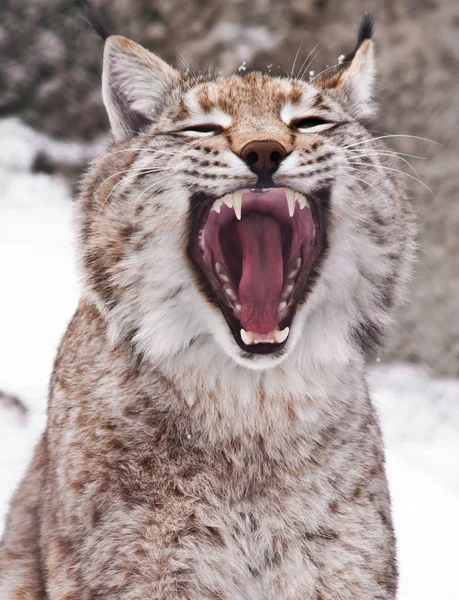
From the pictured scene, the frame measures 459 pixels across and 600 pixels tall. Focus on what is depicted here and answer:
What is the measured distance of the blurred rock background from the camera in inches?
239

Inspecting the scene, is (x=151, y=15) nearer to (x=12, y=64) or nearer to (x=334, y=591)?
(x=12, y=64)

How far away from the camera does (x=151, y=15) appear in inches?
272

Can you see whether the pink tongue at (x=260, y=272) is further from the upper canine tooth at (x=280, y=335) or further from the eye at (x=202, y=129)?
the eye at (x=202, y=129)

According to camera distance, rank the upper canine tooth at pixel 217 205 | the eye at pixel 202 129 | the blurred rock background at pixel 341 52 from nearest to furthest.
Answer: the upper canine tooth at pixel 217 205, the eye at pixel 202 129, the blurred rock background at pixel 341 52

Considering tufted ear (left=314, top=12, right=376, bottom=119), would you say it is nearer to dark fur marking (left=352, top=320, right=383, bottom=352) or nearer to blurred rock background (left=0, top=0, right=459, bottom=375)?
dark fur marking (left=352, top=320, right=383, bottom=352)

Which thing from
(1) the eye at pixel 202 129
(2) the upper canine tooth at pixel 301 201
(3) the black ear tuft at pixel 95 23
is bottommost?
(2) the upper canine tooth at pixel 301 201

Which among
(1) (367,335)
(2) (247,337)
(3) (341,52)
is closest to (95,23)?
(2) (247,337)

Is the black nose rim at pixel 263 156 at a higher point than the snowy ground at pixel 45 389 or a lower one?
higher

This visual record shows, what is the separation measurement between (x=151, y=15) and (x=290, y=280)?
4.83 meters

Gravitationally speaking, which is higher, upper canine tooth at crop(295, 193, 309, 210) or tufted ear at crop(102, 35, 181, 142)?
tufted ear at crop(102, 35, 181, 142)

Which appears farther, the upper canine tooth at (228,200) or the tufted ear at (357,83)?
the tufted ear at (357,83)

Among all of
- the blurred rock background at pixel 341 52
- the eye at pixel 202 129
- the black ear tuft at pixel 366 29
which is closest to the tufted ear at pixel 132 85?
the eye at pixel 202 129

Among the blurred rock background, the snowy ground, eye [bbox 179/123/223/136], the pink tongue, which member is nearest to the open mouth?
the pink tongue

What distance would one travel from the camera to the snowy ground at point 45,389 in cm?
459
